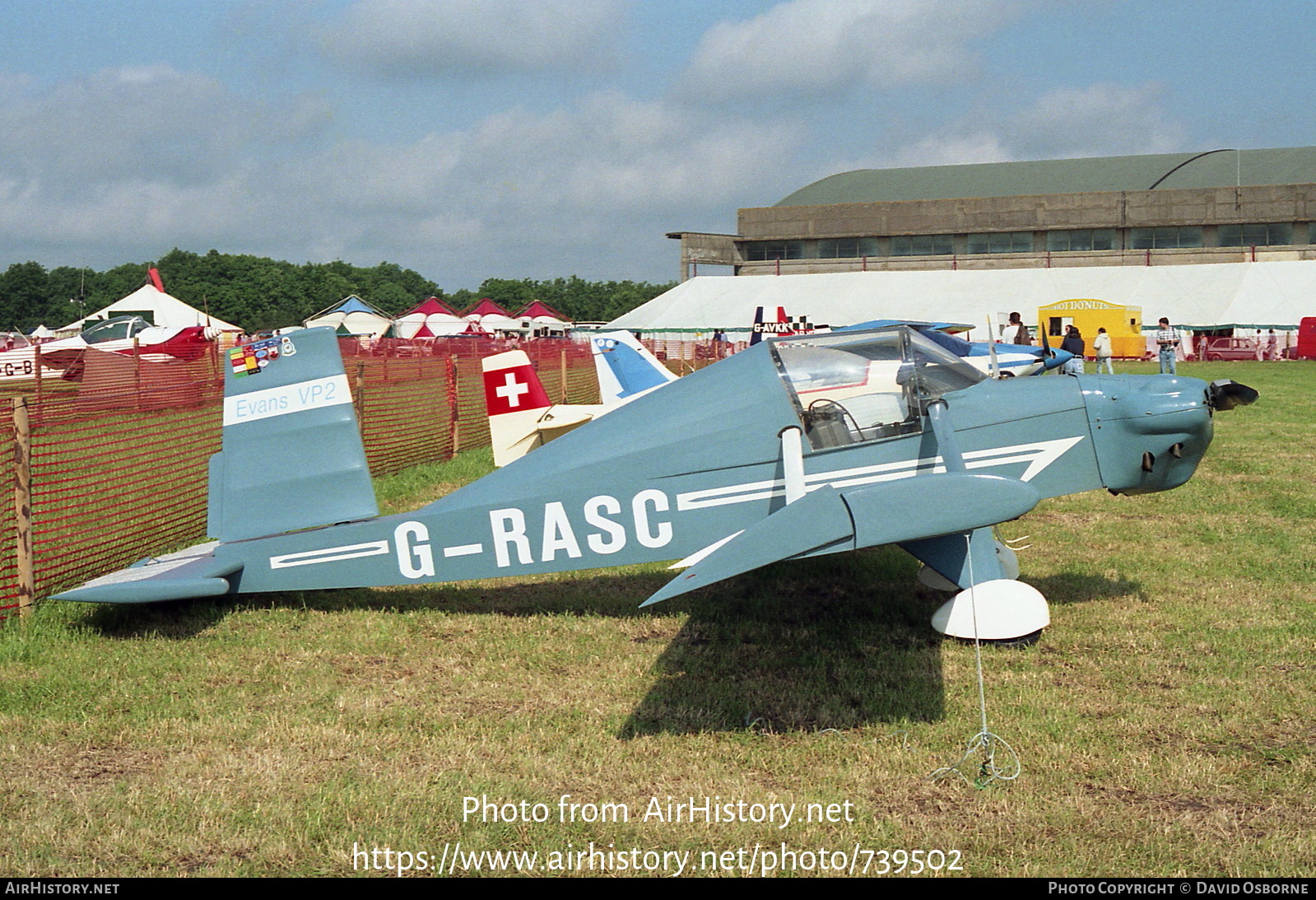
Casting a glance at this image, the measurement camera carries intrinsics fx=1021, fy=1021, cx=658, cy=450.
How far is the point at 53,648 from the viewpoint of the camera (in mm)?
5668

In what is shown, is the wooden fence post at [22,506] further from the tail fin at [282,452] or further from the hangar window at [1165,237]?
the hangar window at [1165,237]

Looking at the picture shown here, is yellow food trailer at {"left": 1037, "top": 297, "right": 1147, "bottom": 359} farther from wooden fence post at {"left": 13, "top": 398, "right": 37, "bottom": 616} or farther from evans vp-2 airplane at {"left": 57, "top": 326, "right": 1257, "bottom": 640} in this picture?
wooden fence post at {"left": 13, "top": 398, "right": 37, "bottom": 616}

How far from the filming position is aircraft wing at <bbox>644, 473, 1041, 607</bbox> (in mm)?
4035

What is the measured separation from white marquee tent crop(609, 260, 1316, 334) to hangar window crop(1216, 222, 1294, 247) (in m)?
6.13

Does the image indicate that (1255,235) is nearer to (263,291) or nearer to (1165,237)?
(1165,237)

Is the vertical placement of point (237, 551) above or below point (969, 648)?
above

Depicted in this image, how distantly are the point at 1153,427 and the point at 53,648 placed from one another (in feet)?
20.6

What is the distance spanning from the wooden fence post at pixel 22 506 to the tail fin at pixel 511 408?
14.3 ft

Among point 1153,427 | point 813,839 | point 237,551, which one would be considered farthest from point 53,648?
point 1153,427

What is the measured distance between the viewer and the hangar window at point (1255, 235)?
59.5 m

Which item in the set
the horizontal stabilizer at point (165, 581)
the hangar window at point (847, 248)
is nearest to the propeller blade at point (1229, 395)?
the horizontal stabilizer at point (165, 581)

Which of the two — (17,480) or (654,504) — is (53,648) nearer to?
(17,480)

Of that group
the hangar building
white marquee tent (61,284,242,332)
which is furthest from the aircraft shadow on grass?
white marquee tent (61,284,242,332)

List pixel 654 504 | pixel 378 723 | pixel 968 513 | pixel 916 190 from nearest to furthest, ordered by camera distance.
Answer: pixel 968 513 → pixel 378 723 → pixel 654 504 → pixel 916 190
